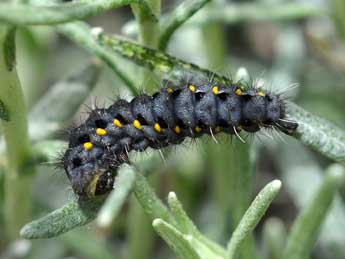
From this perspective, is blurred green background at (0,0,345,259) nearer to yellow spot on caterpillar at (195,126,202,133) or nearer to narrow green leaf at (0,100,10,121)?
yellow spot on caterpillar at (195,126,202,133)

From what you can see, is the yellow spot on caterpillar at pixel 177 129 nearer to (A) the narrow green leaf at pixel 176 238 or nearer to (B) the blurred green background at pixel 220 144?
(B) the blurred green background at pixel 220 144

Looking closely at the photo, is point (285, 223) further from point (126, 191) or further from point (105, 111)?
point (126, 191)

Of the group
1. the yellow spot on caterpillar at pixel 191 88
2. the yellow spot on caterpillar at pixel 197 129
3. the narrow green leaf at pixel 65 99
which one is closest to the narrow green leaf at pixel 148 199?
the yellow spot on caterpillar at pixel 197 129

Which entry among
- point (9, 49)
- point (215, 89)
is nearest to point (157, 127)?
point (215, 89)

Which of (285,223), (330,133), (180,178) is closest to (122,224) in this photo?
(180,178)

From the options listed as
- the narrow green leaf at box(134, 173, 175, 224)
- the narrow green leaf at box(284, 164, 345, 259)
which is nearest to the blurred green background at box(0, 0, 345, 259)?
the narrow green leaf at box(284, 164, 345, 259)
